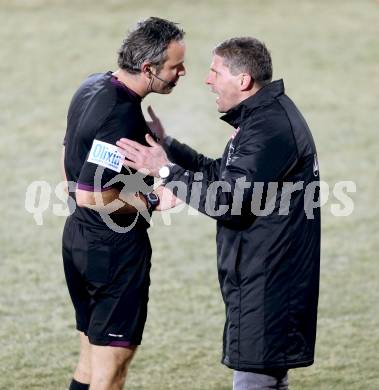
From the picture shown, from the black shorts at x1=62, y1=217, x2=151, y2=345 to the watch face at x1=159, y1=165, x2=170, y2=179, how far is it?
48 cm

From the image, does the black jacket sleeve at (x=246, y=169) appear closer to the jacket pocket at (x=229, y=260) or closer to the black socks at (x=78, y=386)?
the jacket pocket at (x=229, y=260)

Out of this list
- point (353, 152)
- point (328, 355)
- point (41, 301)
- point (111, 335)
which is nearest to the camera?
point (111, 335)

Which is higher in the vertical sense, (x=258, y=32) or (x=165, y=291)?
(x=258, y=32)

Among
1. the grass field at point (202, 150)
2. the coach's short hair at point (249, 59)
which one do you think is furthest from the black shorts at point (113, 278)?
the grass field at point (202, 150)

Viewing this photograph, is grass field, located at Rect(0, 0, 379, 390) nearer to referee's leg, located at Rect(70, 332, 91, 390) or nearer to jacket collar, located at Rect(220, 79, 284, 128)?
referee's leg, located at Rect(70, 332, 91, 390)

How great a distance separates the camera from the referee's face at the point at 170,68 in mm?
4879

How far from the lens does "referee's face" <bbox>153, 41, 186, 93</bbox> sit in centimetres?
488

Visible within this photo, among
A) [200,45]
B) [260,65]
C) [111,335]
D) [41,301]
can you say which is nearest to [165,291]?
[41,301]

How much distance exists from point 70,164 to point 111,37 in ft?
30.4

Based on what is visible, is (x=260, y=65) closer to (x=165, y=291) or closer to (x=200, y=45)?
(x=165, y=291)

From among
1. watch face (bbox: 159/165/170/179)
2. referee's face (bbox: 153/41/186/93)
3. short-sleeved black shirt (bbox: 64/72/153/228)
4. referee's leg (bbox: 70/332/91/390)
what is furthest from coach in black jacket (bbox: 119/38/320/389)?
referee's leg (bbox: 70/332/91/390)

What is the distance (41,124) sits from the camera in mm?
11977

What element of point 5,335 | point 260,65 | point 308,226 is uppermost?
point 260,65

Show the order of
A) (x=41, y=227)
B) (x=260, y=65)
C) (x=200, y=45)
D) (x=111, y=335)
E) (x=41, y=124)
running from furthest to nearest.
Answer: (x=200, y=45)
(x=41, y=124)
(x=41, y=227)
(x=111, y=335)
(x=260, y=65)
